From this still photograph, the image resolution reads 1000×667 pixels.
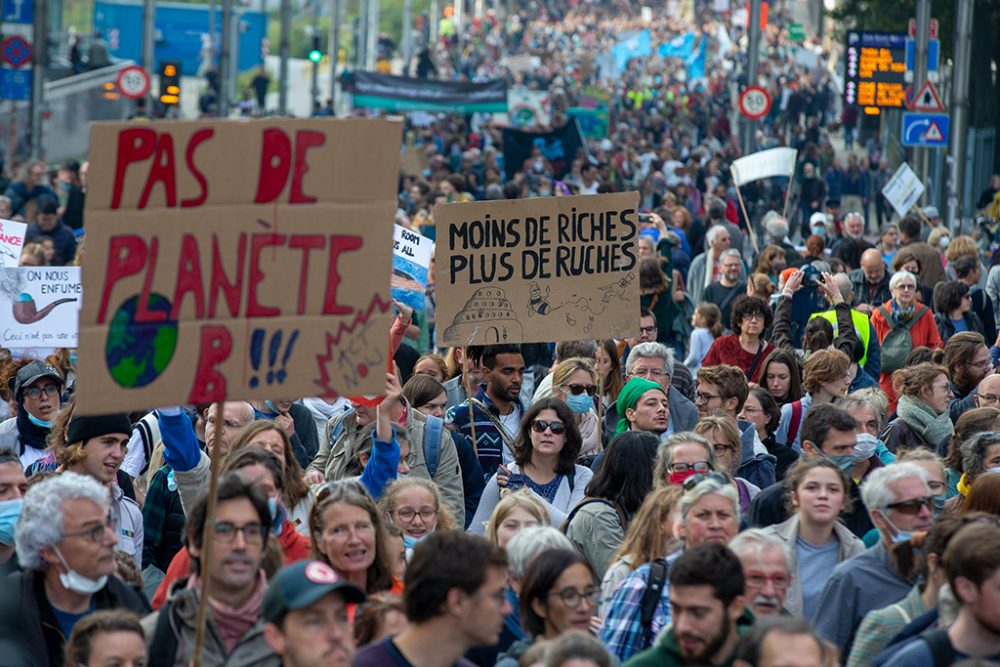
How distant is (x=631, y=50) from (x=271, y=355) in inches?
2365

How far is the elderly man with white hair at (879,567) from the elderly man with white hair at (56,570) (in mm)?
2278

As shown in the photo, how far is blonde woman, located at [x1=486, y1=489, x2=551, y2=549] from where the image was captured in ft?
23.4

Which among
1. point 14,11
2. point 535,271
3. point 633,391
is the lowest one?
point 633,391

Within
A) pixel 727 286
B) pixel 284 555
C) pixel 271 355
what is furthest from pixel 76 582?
pixel 727 286

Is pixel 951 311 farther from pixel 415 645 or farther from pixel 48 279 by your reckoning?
pixel 415 645

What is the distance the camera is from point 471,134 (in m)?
41.6

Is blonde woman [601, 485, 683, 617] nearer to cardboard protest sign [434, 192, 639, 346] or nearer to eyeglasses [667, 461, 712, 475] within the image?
eyeglasses [667, 461, 712, 475]

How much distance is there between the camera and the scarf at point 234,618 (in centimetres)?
576

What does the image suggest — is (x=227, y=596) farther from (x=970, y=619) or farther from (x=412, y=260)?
(x=412, y=260)

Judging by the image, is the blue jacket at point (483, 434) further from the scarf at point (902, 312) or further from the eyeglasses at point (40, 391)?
the scarf at point (902, 312)

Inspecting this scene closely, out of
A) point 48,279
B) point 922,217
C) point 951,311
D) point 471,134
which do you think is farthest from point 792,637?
point 471,134

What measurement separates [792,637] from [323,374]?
185 cm

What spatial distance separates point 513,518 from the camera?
715 centimetres

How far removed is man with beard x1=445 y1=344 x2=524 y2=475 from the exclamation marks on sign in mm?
3622
